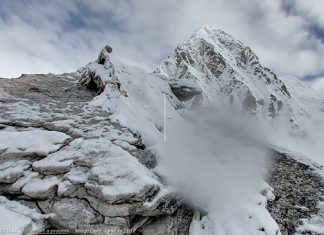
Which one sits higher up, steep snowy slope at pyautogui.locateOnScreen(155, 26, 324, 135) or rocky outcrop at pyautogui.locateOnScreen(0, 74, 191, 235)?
steep snowy slope at pyautogui.locateOnScreen(155, 26, 324, 135)

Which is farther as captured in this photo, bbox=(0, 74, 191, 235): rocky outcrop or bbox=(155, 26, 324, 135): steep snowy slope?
bbox=(155, 26, 324, 135): steep snowy slope

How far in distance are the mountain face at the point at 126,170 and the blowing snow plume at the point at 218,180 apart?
37 millimetres

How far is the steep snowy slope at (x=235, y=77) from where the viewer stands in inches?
5891

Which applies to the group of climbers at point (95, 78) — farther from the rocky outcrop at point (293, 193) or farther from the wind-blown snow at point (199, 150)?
the rocky outcrop at point (293, 193)

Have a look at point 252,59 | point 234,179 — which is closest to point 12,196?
point 234,179

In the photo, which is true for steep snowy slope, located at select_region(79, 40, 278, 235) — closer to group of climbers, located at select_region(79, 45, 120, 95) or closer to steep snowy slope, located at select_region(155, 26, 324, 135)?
group of climbers, located at select_region(79, 45, 120, 95)

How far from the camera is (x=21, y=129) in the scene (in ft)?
31.5

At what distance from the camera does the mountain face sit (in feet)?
25.3

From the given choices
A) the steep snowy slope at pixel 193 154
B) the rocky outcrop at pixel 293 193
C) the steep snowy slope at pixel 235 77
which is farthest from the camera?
the steep snowy slope at pixel 235 77

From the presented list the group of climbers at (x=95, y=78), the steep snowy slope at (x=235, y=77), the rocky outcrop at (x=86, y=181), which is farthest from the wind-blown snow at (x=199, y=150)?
the steep snowy slope at (x=235, y=77)

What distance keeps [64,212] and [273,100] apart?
159582 mm

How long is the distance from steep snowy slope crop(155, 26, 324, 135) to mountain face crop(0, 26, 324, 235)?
129897 mm

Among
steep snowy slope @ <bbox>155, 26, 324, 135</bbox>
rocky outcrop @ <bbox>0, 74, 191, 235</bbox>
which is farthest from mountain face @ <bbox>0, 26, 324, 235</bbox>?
steep snowy slope @ <bbox>155, 26, 324, 135</bbox>

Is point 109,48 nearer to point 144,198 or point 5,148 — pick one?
point 5,148
